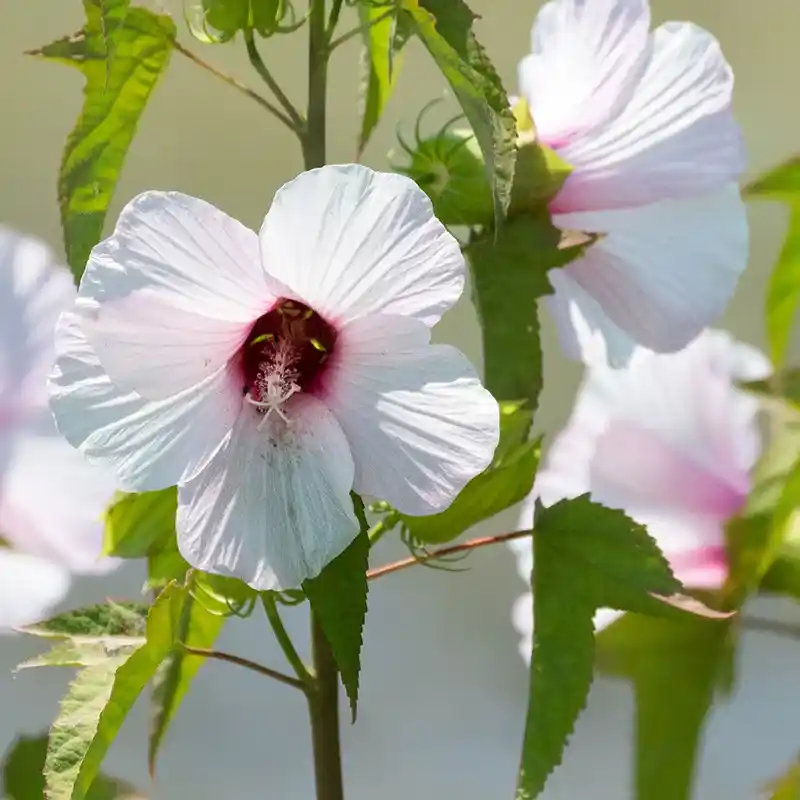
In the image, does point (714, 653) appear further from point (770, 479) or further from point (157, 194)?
point (157, 194)

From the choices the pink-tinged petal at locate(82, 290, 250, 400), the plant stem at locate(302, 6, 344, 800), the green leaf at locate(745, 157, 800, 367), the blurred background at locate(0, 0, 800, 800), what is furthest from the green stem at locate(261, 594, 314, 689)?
the blurred background at locate(0, 0, 800, 800)

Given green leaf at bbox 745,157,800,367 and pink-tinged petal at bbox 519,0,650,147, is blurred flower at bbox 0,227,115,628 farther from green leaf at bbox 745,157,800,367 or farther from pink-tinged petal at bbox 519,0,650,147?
green leaf at bbox 745,157,800,367

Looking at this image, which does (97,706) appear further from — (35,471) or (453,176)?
(453,176)

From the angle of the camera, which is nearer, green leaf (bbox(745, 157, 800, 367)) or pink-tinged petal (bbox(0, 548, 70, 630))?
pink-tinged petal (bbox(0, 548, 70, 630))

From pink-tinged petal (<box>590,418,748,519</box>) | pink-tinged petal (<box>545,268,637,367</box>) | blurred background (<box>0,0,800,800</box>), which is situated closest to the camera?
pink-tinged petal (<box>545,268,637,367</box>)

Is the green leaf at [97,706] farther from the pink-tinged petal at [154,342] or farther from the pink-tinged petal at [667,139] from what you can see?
the pink-tinged petal at [667,139]

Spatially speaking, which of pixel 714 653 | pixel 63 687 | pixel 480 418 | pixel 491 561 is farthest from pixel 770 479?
pixel 63 687
